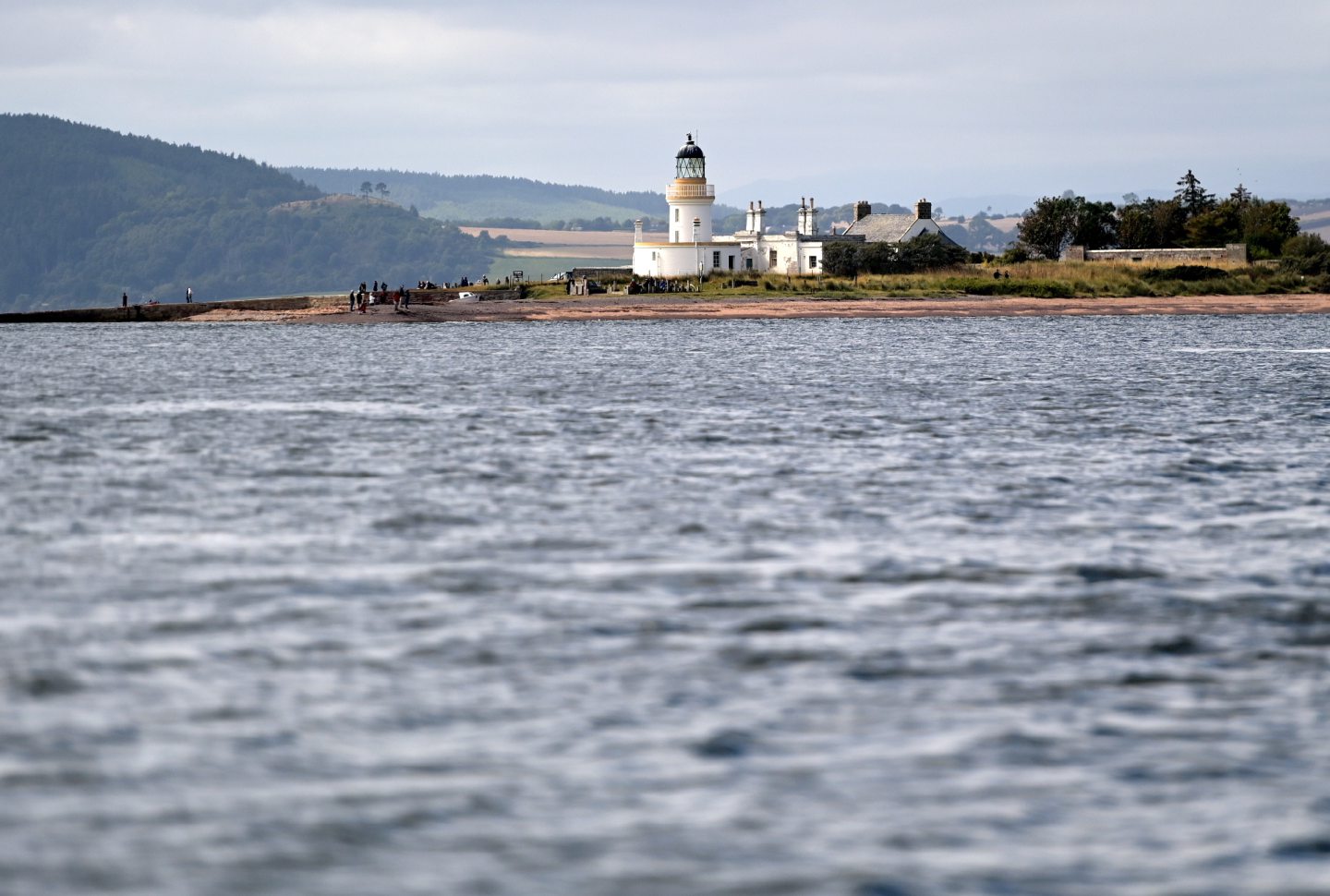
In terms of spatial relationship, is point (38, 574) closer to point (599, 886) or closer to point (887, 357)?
point (599, 886)

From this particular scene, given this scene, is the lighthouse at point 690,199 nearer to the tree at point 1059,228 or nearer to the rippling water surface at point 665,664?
the tree at point 1059,228

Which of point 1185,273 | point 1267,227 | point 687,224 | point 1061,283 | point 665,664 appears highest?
point 687,224

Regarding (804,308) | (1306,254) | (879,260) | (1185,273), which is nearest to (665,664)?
(804,308)

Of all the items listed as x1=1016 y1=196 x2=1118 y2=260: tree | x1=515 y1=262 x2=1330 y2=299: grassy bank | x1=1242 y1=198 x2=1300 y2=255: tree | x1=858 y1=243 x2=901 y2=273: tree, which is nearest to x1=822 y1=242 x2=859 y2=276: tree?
x1=858 y1=243 x2=901 y2=273: tree

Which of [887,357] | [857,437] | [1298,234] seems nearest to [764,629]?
[857,437]

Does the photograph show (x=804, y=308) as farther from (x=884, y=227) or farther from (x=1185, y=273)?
(x=884, y=227)

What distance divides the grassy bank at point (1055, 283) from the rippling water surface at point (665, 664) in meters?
78.8

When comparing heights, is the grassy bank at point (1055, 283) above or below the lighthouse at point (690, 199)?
below

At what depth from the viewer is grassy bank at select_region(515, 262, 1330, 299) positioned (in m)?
114

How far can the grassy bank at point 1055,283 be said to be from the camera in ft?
374

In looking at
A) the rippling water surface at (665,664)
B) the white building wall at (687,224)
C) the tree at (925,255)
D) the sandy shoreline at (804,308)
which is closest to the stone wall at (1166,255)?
the tree at (925,255)

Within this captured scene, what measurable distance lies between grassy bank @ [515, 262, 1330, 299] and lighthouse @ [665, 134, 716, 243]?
8.22m

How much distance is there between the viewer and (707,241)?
423 ft

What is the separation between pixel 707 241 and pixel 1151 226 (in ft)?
123
